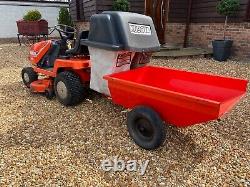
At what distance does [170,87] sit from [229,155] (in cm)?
107

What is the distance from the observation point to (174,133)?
3055 mm

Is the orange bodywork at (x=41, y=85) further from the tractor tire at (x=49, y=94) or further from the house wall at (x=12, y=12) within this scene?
the house wall at (x=12, y=12)

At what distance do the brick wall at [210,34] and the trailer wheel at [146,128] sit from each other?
618 centimetres

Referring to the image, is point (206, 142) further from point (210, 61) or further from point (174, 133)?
point (210, 61)

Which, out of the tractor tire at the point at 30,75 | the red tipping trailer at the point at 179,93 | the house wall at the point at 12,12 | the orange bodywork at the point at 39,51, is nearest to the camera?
the red tipping trailer at the point at 179,93

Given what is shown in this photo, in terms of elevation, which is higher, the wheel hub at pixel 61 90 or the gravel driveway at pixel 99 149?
the wheel hub at pixel 61 90

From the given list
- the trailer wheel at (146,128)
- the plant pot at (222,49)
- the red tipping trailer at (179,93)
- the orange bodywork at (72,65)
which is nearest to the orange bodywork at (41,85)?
the orange bodywork at (72,65)

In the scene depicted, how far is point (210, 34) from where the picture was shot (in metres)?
8.67

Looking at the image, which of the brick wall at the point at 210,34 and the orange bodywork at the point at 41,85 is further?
the brick wall at the point at 210,34

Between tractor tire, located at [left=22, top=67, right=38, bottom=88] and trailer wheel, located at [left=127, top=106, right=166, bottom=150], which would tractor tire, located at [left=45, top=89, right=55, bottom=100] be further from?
trailer wheel, located at [left=127, top=106, right=166, bottom=150]

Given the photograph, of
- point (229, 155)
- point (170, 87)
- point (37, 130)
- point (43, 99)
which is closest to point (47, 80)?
point (43, 99)

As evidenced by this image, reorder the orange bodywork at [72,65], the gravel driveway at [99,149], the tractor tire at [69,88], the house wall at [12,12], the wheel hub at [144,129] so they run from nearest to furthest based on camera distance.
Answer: the gravel driveway at [99,149]
the wheel hub at [144,129]
the orange bodywork at [72,65]
the tractor tire at [69,88]
the house wall at [12,12]

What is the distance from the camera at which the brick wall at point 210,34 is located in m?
7.63

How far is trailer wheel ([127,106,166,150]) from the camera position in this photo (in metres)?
2.52
